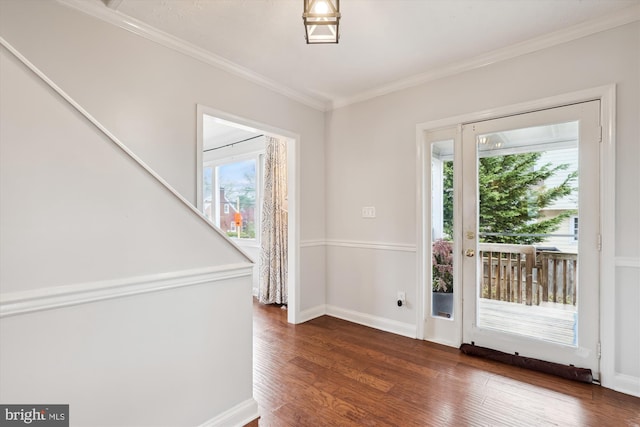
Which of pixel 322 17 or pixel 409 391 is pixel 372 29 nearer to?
pixel 322 17

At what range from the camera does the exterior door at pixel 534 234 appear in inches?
88.6

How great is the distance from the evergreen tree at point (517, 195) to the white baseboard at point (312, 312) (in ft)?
6.72

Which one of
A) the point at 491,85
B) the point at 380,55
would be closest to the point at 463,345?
the point at 491,85

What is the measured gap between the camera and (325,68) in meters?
2.88

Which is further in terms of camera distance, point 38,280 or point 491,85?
point 491,85

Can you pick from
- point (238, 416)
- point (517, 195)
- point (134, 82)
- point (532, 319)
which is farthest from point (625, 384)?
point (134, 82)

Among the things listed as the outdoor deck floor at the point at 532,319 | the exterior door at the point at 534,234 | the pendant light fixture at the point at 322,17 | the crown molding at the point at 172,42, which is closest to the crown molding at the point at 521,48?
the exterior door at the point at 534,234

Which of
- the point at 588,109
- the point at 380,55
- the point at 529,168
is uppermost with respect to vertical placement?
the point at 380,55

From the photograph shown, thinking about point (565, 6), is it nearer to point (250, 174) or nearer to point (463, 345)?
point (463, 345)

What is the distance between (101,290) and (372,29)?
2395 millimetres

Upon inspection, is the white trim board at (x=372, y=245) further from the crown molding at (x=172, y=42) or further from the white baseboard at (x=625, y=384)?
the crown molding at (x=172, y=42)

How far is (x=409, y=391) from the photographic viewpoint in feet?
6.83

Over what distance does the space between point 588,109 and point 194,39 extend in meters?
3.12

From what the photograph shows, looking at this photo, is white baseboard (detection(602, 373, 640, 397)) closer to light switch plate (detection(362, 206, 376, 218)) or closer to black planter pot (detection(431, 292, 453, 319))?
black planter pot (detection(431, 292, 453, 319))
